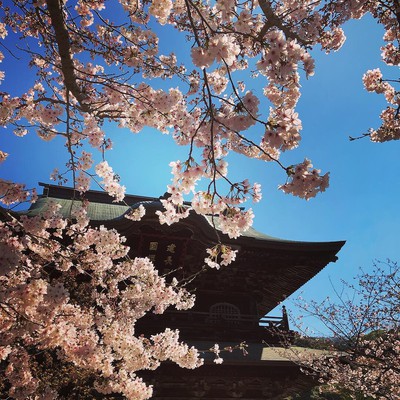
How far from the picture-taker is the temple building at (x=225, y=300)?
755 cm

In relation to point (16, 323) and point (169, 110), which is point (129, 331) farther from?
point (169, 110)

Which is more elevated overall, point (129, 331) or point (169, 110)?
point (169, 110)

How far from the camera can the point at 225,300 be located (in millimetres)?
9562

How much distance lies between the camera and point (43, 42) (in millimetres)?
5418

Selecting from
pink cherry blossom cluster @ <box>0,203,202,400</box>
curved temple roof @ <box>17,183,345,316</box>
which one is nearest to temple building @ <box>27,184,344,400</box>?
curved temple roof @ <box>17,183,345,316</box>

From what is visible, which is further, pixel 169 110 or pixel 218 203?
pixel 169 110

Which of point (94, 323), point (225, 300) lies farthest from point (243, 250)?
point (94, 323)

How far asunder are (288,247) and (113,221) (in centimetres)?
439

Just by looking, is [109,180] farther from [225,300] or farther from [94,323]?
[225,300]

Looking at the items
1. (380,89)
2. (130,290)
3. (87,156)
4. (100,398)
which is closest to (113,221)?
(87,156)

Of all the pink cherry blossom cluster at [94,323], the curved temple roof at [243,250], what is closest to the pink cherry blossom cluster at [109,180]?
the pink cherry blossom cluster at [94,323]

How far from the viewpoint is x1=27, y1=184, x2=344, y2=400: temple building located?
7.55m

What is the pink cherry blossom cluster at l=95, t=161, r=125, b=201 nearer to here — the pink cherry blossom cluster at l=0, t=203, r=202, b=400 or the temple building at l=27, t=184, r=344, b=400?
the pink cherry blossom cluster at l=0, t=203, r=202, b=400

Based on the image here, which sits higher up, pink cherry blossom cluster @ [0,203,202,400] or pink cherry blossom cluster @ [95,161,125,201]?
pink cherry blossom cluster @ [95,161,125,201]
